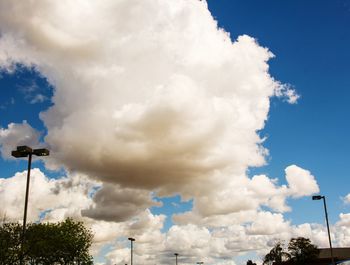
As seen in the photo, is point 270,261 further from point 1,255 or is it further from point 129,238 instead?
point 1,255

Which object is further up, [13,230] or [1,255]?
[13,230]

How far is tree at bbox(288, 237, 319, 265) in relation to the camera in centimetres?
9631

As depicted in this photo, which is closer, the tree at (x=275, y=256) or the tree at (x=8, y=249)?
the tree at (x=8, y=249)

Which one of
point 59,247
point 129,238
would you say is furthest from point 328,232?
point 59,247

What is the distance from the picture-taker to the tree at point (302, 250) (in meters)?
96.3

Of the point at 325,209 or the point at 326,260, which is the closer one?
the point at 325,209

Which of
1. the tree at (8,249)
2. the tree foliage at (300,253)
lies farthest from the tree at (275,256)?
the tree at (8,249)

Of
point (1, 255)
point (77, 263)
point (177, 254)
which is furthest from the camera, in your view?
point (177, 254)

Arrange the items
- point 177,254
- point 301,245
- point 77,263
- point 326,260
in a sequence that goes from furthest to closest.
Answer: point 177,254, point 326,260, point 301,245, point 77,263

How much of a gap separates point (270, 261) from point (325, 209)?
6836 cm

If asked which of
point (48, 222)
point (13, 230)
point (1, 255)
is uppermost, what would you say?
point (48, 222)

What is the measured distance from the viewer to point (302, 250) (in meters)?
96.8

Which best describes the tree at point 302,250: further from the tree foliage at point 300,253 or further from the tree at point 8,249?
the tree at point 8,249

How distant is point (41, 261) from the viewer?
245 feet
